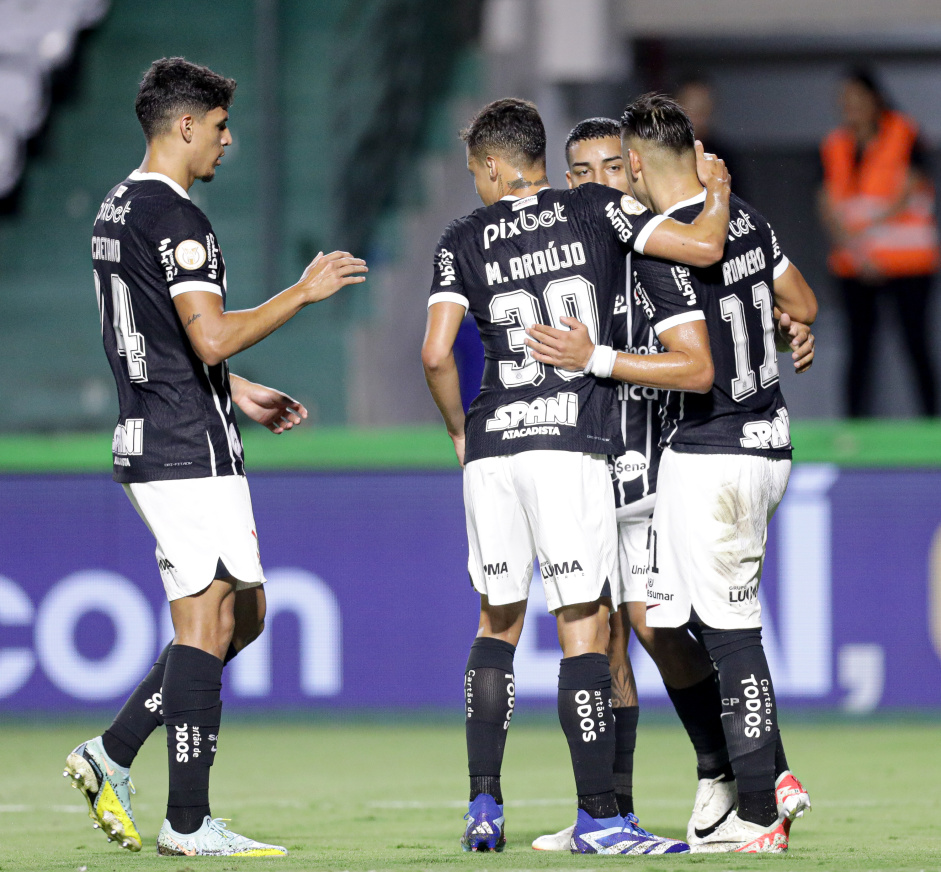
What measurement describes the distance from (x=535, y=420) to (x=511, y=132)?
87 centimetres

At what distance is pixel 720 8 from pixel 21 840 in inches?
382

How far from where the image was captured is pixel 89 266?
11.8 metres

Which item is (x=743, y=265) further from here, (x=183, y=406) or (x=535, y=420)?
(x=183, y=406)

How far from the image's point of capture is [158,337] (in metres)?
4.29

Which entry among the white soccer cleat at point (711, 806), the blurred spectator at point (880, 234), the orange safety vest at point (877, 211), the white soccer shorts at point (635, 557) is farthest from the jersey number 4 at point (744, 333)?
the orange safety vest at point (877, 211)

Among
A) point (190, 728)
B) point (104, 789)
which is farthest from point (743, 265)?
point (104, 789)

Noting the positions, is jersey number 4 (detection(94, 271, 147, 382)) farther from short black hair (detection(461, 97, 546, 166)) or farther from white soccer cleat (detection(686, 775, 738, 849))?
white soccer cleat (detection(686, 775, 738, 849))

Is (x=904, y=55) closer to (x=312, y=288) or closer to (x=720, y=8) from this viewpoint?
(x=720, y=8)

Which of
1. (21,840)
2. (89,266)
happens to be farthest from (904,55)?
(21,840)

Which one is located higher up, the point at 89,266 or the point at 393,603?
the point at 89,266

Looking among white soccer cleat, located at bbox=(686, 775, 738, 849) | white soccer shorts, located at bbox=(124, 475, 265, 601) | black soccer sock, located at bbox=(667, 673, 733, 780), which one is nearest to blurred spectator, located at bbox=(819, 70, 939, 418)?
black soccer sock, located at bbox=(667, 673, 733, 780)

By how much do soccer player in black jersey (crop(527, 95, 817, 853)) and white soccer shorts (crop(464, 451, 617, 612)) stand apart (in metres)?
0.23

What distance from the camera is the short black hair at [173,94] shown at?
434cm

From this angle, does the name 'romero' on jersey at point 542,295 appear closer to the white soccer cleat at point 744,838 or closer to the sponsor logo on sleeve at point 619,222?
the sponsor logo on sleeve at point 619,222
